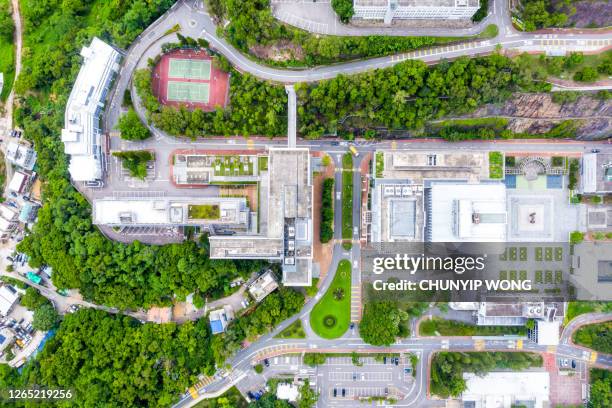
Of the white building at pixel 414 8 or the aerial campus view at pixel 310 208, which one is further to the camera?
the aerial campus view at pixel 310 208

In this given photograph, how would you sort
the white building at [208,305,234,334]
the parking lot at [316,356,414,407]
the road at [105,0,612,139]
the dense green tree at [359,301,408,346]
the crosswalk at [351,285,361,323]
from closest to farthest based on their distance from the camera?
the road at [105,0,612,139] → the dense green tree at [359,301,408,346] → the white building at [208,305,234,334] → the crosswalk at [351,285,361,323] → the parking lot at [316,356,414,407]

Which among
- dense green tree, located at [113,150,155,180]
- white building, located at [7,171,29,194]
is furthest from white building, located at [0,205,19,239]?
dense green tree, located at [113,150,155,180]

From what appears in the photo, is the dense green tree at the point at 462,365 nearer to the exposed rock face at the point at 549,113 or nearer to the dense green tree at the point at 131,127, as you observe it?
the exposed rock face at the point at 549,113

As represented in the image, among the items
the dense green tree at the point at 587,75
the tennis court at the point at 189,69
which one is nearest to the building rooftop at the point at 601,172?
the dense green tree at the point at 587,75

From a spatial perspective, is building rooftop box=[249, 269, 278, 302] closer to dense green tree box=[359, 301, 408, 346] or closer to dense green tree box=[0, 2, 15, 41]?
dense green tree box=[359, 301, 408, 346]

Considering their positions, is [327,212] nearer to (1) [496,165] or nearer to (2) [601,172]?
(1) [496,165]

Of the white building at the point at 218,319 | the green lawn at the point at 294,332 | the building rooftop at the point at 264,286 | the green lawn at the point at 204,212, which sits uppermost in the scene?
the green lawn at the point at 204,212
